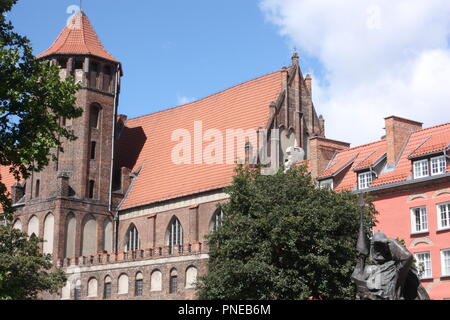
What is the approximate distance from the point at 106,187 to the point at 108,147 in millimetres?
3172

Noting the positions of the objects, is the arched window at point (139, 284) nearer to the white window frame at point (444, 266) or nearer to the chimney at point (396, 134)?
the chimney at point (396, 134)

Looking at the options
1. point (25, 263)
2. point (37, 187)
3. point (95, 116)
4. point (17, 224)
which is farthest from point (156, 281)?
point (95, 116)

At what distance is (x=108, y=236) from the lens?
5909 centimetres

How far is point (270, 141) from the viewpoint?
51.7 meters

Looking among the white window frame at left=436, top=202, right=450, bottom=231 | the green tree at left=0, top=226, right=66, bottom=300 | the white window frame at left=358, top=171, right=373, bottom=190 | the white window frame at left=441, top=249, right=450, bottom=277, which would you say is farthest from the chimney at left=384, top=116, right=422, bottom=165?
the green tree at left=0, top=226, right=66, bottom=300

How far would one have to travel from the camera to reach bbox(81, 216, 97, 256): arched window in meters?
57.4

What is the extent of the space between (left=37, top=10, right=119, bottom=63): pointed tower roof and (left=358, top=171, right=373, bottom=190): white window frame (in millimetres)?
26317

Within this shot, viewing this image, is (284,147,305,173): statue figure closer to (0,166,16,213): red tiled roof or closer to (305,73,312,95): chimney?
(305,73,312,95): chimney

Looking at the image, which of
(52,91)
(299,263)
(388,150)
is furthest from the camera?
(388,150)

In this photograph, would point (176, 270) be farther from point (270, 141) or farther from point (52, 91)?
point (52, 91)

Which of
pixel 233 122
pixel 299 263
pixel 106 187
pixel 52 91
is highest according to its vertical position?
pixel 233 122

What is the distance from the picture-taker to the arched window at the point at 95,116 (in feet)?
196
